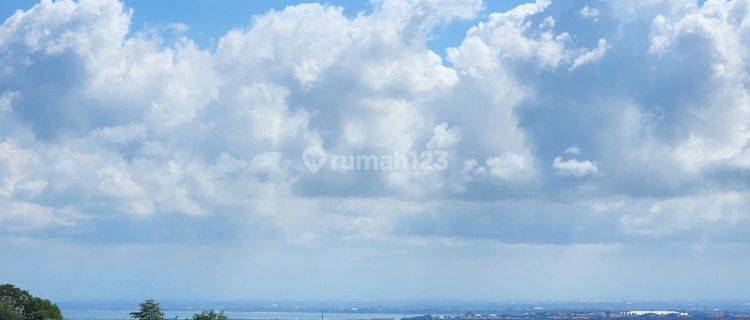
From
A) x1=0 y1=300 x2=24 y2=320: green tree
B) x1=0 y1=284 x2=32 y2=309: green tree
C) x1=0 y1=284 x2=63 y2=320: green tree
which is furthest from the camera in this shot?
x1=0 y1=284 x2=32 y2=309: green tree

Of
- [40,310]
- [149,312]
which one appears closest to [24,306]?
[40,310]

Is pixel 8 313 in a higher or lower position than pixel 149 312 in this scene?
lower

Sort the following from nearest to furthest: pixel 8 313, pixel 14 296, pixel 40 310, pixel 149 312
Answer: pixel 8 313 → pixel 149 312 → pixel 40 310 → pixel 14 296

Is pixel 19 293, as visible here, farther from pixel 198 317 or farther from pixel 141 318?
pixel 198 317

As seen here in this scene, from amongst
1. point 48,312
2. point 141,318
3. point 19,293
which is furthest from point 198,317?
point 19,293

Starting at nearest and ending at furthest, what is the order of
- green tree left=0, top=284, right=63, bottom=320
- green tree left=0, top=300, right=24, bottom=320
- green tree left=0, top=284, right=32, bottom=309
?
green tree left=0, top=300, right=24, bottom=320
green tree left=0, top=284, right=63, bottom=320
green tree left=0, top=284, right=32, bottom=309

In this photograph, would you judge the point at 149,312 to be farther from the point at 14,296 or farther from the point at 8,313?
the point at 14,296

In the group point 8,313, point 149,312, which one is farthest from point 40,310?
point 149,312

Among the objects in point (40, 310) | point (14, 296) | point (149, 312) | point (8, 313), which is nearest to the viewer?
point (8, 313)

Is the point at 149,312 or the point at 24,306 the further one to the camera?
the point at 24,306

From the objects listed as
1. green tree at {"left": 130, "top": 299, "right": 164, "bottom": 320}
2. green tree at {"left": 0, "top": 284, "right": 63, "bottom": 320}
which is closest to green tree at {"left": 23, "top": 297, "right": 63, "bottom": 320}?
green tree at {"left": 0, "top": 284, "right": 63, "bottom": 320}

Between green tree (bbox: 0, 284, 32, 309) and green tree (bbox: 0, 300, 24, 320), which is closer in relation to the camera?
green tree (bbox: 0, 300, 24, 320)

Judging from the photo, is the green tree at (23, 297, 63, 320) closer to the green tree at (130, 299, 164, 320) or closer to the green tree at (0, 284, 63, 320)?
the green tree at (0, 284, 63, 320)

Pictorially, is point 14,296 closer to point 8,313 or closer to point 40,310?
point 40,310
